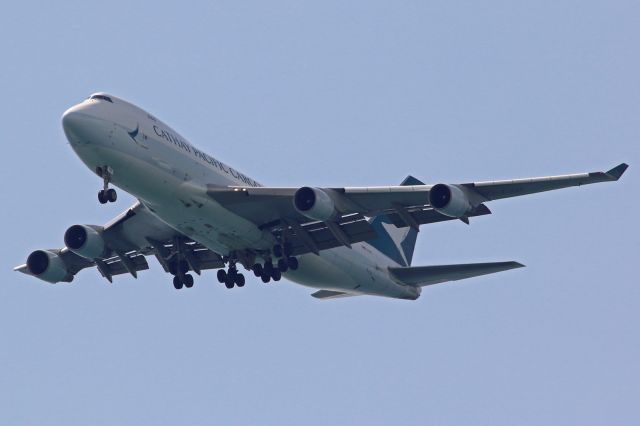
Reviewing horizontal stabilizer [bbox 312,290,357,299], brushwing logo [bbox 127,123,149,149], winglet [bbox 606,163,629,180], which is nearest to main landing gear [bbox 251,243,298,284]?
horizontal stabilizer [bbox 312,290,357,299]

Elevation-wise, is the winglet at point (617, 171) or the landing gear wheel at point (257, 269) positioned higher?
the winglet at point (617, 171)

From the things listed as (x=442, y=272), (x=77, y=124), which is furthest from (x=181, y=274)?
(x=442, y=272)

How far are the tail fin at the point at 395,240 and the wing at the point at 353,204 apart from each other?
26.2ft

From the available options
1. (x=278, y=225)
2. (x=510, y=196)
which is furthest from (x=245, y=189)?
(x=510, y=196)

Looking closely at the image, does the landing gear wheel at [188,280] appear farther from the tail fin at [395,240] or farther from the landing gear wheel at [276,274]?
the tail fin at [395,240]

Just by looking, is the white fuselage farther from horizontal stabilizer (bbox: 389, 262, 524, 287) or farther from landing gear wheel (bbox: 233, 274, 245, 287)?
horizontal stabilizer (bbox: 389, 262, 524, 287)

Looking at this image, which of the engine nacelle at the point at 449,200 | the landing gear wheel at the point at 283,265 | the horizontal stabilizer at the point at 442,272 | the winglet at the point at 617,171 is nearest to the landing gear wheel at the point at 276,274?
the landing gear wheel at the point at 283,265

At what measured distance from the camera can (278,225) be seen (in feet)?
177

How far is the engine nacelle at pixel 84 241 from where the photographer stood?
56.3 m

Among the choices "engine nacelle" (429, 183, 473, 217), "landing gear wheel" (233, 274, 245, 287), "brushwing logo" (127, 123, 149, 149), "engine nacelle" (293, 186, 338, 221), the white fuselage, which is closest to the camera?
the white fuselage

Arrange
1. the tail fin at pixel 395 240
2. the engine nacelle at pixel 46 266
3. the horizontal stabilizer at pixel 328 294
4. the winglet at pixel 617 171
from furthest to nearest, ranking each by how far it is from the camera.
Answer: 1. the tail fin at pixel 395 240
2. the horizontal stabilizer at pixel 328 294
3. the engine nacelle at pixel 46 266
4. the winglet at pixel 617 171

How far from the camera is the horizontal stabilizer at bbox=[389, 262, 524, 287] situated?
185ft

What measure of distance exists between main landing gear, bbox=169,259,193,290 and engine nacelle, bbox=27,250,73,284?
20.7 ft

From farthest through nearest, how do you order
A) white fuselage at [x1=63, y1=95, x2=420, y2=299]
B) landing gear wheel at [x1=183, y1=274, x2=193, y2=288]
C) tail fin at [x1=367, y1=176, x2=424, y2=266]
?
tail fin at [x1=367, y1=176, x2=424, y2=266] → landing gear wheel at [x1=183, y1=274, x2=193, y2=288] → white fuselage at [x1=63, y1=95, x2=420, y2=299]
